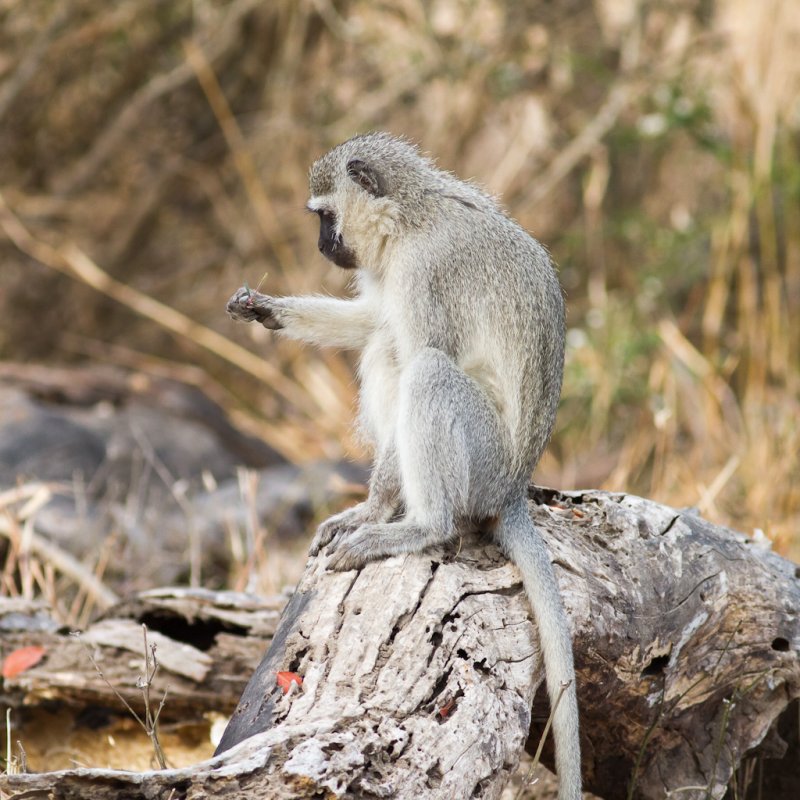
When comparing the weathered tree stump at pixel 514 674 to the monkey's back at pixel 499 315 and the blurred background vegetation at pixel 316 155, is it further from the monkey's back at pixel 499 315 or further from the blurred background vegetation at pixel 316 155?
the blurred background vegetation at pixel 316 155

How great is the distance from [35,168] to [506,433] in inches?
281

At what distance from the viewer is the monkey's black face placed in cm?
412

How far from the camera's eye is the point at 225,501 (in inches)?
254

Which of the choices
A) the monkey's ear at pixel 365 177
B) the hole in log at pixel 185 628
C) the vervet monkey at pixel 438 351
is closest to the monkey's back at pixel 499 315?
the vervet monkey at pixel 438 351

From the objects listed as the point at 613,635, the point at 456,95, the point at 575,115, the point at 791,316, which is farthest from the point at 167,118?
the point at 613,635

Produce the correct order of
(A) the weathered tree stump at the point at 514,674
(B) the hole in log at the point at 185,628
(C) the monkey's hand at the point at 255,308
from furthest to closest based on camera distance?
(C) the monkey's hand at the point at 255,308, (B) the hole in log at the point at 185,628, (A) the weathered tree stump at the point at 514,674

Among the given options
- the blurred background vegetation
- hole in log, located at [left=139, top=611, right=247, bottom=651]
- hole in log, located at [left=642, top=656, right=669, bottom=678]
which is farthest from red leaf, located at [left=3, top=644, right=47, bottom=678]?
the blurred background vegetation

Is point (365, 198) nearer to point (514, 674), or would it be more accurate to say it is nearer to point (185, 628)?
point (185, 628)

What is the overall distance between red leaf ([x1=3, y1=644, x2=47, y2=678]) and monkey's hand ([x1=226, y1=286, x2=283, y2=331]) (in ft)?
4.35

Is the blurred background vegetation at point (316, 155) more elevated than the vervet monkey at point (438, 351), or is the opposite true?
the blurred background vegetation at point (316, 155)

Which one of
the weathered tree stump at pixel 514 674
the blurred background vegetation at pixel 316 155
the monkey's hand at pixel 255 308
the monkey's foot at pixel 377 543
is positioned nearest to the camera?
the weathered tree stump at pixel 514 674

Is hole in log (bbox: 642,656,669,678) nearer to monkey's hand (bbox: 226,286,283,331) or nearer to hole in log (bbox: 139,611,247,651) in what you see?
hole in log (bbox: 139,611,247,651)

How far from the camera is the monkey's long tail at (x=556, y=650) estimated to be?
9.29ft

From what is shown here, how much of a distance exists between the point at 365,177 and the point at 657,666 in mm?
2002
